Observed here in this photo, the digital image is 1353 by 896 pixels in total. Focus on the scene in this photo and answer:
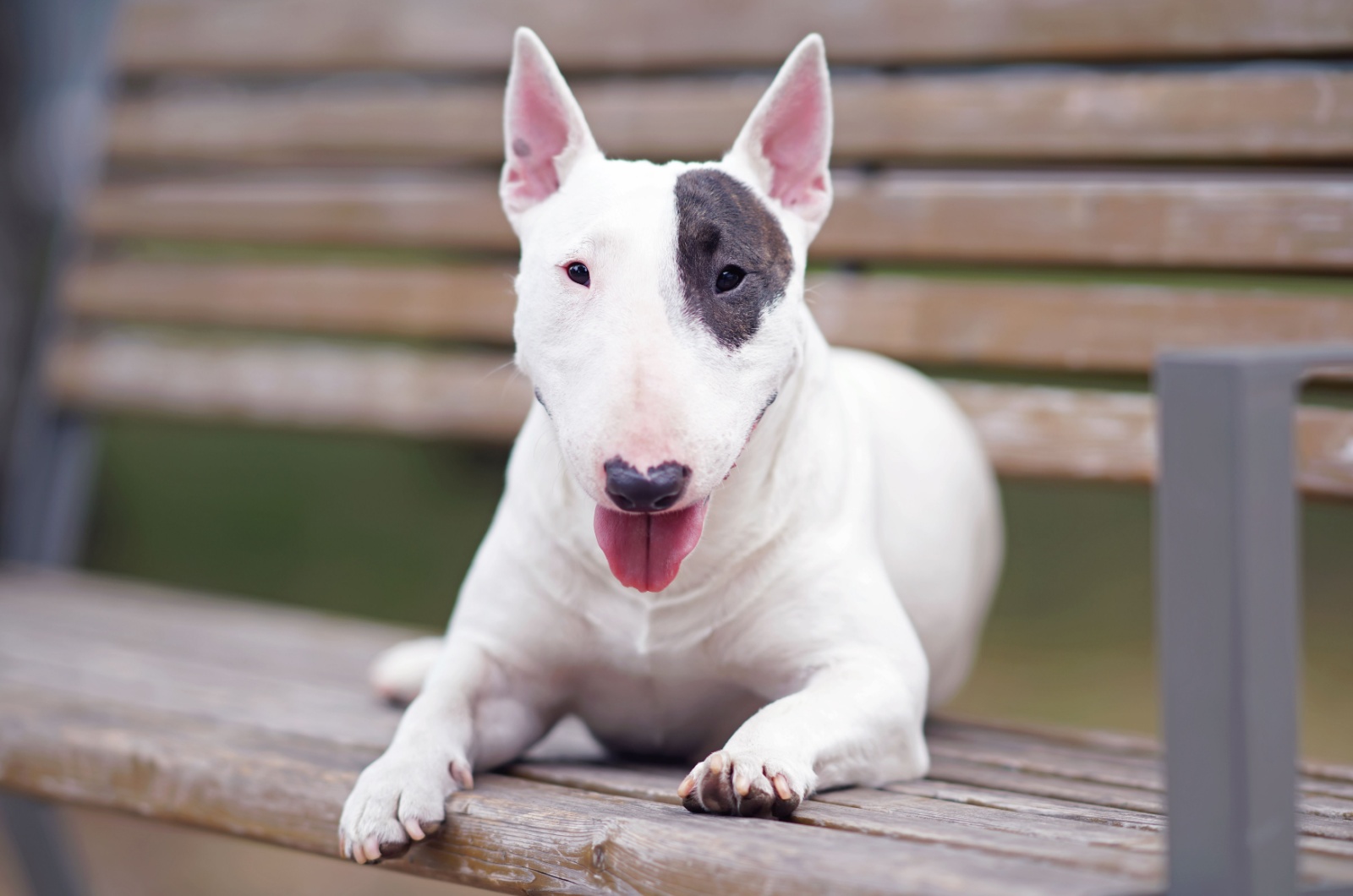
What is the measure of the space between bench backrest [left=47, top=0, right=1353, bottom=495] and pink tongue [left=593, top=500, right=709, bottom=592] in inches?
36.5

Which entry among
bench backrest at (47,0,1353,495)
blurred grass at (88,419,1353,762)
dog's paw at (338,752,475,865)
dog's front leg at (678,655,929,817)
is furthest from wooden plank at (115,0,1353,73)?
dog's paw at (338,752,475,865)

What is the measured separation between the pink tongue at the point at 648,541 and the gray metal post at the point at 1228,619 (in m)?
0.46

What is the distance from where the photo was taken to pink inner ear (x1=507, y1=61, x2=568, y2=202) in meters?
1.65

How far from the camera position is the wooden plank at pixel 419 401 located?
2.39 metres

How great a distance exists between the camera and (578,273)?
1.46 meters

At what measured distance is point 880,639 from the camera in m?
1.61

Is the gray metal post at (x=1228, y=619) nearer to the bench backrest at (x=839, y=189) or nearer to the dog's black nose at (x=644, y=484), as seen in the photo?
the dog's black nose at (x=644, y=484)

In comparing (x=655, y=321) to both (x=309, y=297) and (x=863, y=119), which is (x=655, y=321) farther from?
(x=309, y=297)

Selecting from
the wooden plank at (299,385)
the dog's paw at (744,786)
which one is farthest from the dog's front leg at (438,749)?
the wooden plank at (299,385)

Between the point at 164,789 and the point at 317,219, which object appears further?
the point at 317,219

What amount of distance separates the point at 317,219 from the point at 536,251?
1.90 metres

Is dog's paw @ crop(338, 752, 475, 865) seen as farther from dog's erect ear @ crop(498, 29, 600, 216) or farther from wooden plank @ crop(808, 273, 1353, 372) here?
wooden plank @ crop(808, 273, 1353, 372)

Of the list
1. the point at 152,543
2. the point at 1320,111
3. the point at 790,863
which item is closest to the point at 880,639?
the point at 790,863

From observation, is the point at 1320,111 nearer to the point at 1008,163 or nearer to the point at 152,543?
the point at 1008,163
